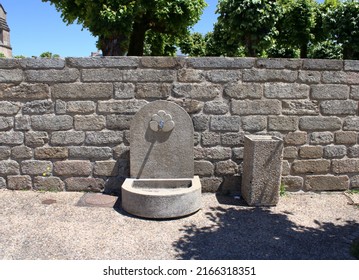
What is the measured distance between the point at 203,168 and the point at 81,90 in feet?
6.34

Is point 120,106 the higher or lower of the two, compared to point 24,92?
lower

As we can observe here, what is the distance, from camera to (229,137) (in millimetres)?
4160

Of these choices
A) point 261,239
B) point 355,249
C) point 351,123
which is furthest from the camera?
point 351,123

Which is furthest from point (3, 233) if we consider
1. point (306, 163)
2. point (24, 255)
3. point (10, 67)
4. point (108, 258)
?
point (306, 163)

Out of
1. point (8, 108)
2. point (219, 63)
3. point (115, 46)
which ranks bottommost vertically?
point (8, 108)

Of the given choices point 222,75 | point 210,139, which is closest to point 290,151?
point 210,139

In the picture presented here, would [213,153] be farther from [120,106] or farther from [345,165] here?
[345,165]

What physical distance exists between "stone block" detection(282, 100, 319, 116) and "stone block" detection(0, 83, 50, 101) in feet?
10.5

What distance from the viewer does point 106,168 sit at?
4.15m

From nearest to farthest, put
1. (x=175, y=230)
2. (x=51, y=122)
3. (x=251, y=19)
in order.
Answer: (x=175, y=230)
(x=51, y=122)
(x=251, y=19)

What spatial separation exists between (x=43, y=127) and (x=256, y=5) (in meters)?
7.56

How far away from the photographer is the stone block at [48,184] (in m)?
4.16

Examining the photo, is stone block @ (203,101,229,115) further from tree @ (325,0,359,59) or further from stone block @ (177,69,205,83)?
tree @ (325,0,359,59)

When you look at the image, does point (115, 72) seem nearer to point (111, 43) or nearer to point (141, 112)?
point (141, 112)
